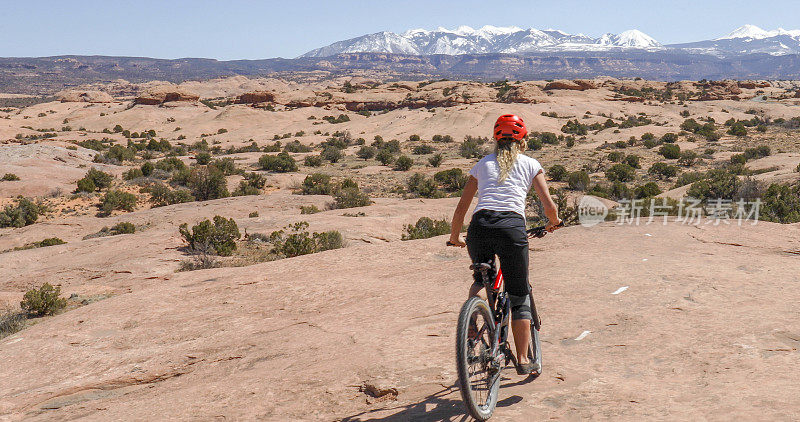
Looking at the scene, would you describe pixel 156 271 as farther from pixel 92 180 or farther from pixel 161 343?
pixel 92 180

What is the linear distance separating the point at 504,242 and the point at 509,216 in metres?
0.19

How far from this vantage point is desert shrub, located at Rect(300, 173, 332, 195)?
24.3 m

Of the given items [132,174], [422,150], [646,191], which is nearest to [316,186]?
[132,174]

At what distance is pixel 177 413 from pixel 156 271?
7.48 m

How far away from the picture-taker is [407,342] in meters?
5.02

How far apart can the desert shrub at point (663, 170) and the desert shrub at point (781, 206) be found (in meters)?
12.3

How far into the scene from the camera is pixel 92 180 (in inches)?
974

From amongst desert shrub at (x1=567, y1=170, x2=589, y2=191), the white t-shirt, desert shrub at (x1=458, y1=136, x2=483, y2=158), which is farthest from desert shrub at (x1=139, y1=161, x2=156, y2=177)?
the white t-shirt

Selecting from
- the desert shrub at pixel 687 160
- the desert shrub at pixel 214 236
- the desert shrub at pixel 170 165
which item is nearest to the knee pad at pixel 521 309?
the desert shrub at pixel 214 236

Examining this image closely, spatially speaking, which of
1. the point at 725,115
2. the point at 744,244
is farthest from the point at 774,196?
the point at 725,115

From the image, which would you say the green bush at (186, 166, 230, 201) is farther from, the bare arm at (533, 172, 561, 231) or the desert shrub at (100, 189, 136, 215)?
the bare arm at (533, 172, 561, 231)

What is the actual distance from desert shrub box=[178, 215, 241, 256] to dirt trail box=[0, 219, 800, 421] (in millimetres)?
3435

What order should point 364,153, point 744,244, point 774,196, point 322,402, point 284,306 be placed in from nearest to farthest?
point 322,402 < point 284,306 < point 744,244 < point 774,196 < point 364,153

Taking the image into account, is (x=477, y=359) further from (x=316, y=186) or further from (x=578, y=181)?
(x=578, y=181)
